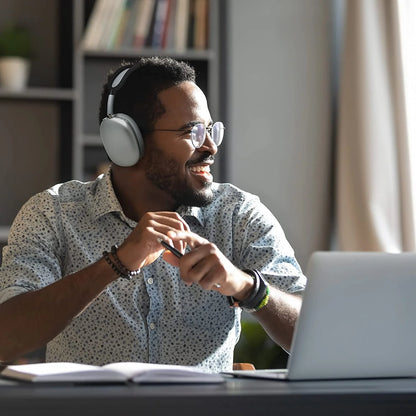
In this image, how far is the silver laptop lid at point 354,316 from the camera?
1.15 m

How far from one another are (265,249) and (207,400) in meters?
0.95

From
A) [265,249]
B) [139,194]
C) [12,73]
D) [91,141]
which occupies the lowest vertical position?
[265,249]

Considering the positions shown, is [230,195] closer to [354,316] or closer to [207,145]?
[207,145]

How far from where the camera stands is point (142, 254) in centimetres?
Result: 158

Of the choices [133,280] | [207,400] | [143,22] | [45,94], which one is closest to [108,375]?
Result: [207,400]

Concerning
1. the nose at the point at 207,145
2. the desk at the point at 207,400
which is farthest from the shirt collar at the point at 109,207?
the desk at the point at 207,400

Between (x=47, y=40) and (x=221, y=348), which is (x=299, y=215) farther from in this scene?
(x=221, y=348)

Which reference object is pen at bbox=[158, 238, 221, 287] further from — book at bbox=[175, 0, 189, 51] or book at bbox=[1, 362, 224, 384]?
book at bbox=[175, 0, 189, 51]

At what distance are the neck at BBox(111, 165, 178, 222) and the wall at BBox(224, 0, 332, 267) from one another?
154cm

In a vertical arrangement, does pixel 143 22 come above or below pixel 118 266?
above

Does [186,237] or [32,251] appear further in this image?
[32,251]

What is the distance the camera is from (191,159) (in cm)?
196

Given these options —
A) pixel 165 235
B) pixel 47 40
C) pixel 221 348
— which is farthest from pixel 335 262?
pixel 47 40

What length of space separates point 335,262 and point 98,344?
82 centimetres
